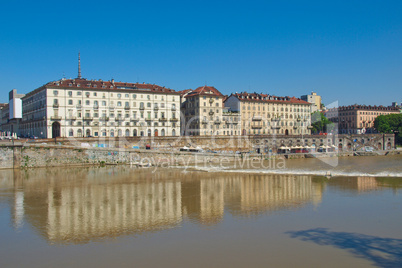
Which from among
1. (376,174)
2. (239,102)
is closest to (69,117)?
(239,102)

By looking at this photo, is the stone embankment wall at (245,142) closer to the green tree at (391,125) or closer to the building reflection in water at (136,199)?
the building reflection in water at (136,199)

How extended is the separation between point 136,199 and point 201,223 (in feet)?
32.2

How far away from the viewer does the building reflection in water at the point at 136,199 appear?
22328mm

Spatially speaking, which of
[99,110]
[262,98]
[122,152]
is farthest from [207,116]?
[122,152]

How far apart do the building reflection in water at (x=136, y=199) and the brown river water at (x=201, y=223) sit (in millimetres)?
89

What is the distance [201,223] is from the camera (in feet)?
73.6

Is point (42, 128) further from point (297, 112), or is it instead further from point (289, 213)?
point (297, 112)

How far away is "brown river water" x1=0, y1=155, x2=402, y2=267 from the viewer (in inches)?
658

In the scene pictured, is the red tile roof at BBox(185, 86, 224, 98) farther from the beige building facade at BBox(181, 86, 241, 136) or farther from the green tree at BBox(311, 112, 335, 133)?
the green tree at BBox(311, 112, 335, 133)

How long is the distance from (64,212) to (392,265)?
69.2ft

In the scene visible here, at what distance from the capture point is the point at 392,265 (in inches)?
600

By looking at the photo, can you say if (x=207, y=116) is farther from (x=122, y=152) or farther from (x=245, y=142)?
(x=122, y=152)

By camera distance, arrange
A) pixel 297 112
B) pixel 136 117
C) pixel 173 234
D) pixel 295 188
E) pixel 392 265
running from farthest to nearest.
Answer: pixel 297 112 → pixel 136 117 → pixel 295 188 → pixel 173 234 → pixel 392 265

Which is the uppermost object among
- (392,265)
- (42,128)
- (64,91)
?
(64,91)
